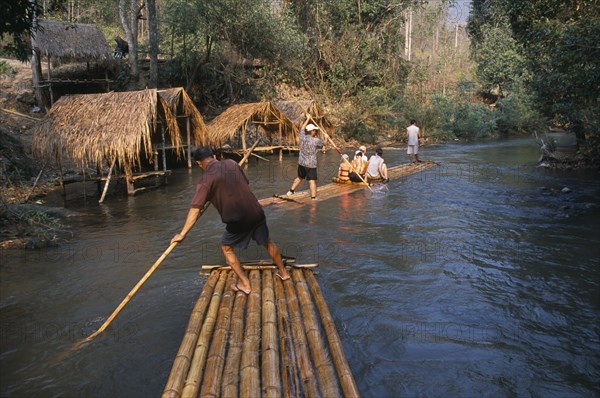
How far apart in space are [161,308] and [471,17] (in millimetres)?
38013

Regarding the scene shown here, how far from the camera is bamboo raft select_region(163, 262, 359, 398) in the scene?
326 centimetres

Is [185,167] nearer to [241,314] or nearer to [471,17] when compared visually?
[241,314]

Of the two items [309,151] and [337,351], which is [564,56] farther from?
[337,351]

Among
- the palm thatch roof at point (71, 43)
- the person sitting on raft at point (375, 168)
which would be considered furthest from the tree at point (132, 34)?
the person sitting on raft at point (375, 168)

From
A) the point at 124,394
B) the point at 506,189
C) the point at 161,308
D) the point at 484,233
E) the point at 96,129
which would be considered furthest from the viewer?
the point at 506,189

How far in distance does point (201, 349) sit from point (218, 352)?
15 cm

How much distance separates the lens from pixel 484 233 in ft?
26.2

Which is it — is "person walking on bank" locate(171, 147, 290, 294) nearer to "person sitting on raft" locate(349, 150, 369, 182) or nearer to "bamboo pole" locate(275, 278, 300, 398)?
"bamboo pole" locate(275, 278, 300, 398)

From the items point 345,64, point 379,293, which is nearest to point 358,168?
point 379,293

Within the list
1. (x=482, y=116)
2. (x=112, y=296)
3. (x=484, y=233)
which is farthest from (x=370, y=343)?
(x=482, y=116)

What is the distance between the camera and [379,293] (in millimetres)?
5602

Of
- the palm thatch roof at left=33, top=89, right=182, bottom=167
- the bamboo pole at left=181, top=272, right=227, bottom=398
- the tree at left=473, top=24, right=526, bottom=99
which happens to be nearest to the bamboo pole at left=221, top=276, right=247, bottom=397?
the bamboo pole at left=181, top=272, right=227, bottom=398

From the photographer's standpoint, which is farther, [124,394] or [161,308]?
[161,308]

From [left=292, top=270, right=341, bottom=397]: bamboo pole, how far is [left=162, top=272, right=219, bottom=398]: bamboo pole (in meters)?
0.94
